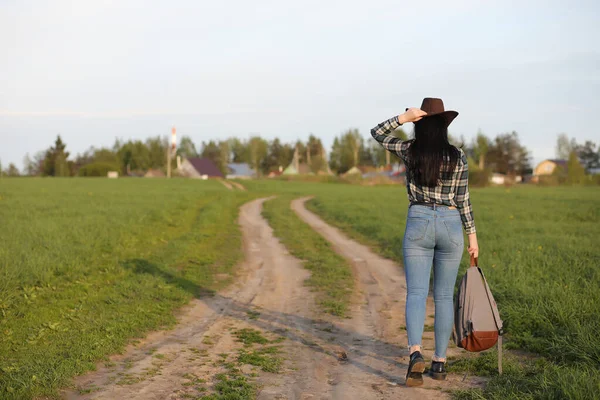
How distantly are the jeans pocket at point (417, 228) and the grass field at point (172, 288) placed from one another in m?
1.31

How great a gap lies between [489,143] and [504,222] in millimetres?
93114

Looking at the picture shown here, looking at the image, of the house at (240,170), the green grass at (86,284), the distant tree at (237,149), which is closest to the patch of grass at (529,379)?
the green grass at (86,284)

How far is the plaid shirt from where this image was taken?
518 cm

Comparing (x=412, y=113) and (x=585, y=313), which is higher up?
→ (x=412, y=113)

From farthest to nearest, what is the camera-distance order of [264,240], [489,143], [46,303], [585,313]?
1. [489,143]
2. [264,240]
3. [46,303]
4. [585,313]

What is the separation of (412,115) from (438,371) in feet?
7.39

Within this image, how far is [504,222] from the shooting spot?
2064cm

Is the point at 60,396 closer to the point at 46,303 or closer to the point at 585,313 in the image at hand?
the point at 46,303

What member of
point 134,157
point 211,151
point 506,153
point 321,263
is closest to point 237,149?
point 211,151

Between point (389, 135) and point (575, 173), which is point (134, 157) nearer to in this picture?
point (575, 173)

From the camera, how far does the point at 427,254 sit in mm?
5234

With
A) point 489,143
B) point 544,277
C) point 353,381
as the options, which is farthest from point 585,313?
point 489,143

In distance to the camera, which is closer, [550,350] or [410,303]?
[410,303]

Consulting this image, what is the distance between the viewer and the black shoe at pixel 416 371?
16.5ft
